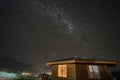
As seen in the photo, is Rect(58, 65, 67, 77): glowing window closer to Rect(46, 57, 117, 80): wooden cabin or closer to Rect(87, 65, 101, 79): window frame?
Rect(46, 57, 117, 80): wooden cabin

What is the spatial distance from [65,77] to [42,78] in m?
7.53

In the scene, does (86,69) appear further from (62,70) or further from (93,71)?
(62,70)

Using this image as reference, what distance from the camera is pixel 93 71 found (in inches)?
555

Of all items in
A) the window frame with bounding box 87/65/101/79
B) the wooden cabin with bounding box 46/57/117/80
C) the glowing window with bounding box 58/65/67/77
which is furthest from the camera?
the glowing window with bounding box 58/65/67/77

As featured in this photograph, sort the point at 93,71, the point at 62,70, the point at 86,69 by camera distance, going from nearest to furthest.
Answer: the point at 86,69 < the point at 93,71 < the point at 62,70

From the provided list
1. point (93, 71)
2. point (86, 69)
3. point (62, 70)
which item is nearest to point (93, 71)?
point (93, 71)

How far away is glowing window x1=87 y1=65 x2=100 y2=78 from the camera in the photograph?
13.9 meters

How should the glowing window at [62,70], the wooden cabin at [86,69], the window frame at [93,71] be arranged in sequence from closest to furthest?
the wooden cabin at [86,69] → the window frame at [93,71] → the glowing window at [62,70]

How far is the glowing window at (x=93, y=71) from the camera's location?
45.5 ft

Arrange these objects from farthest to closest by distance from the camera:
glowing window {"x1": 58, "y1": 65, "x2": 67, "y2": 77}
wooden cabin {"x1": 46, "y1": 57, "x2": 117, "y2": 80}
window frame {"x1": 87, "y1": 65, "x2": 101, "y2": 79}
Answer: glowing window {"x1": 58, "y1": 65, "x2": 67, "y2": 77} < window frame {"x1": 87, "y1": 65, "x2": 101, "y2": 79} < wooden cabin {"x1": 46, "y1": 57, "x2": 117, "y2": 80}

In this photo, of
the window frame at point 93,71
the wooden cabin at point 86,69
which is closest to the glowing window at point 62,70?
the wooden cabin at point 86,69

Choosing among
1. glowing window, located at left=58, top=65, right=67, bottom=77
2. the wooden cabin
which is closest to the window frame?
the wooden cabin

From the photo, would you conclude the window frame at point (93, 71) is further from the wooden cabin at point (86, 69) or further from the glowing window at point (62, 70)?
the glowing window at point (62, 70)

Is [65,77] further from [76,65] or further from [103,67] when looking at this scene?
[103,67]
